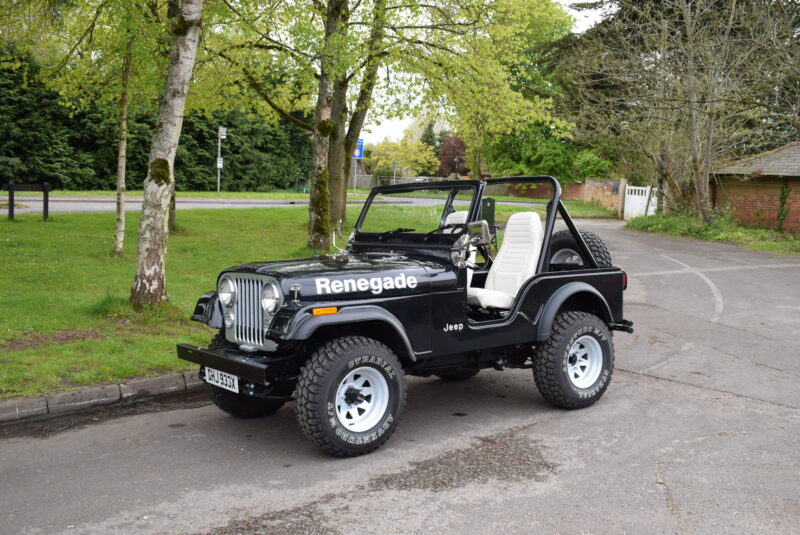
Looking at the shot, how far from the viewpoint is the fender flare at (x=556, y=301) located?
5.64 metres

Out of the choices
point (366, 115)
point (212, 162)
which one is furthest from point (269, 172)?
point (366, 115)

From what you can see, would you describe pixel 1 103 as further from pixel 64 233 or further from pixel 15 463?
pixel 15 463

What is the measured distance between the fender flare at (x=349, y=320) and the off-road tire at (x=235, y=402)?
107 centimetres

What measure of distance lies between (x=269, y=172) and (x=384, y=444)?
39.2 m

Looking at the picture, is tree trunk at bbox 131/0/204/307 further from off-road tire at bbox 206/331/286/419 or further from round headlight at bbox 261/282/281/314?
round headlight at bbox 261/282/281/314

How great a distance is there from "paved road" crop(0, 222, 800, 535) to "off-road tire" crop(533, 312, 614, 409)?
138 mm

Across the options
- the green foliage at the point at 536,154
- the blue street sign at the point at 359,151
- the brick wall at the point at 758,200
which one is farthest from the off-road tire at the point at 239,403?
the green foliage at the point at 536,154

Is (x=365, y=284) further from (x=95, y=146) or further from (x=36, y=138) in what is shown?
(x=95, y=146)

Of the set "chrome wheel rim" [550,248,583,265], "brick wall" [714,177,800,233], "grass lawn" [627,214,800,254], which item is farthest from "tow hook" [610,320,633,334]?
"brick wall" [714,177,800,233]

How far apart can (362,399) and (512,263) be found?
A: 213cm

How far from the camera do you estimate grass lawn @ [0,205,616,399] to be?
244 inches

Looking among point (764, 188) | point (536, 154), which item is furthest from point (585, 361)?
point (536, 154)

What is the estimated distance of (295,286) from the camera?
458 centimetres

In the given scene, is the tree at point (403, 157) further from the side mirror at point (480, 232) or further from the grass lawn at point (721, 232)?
the side mirror at point (480, 232)
